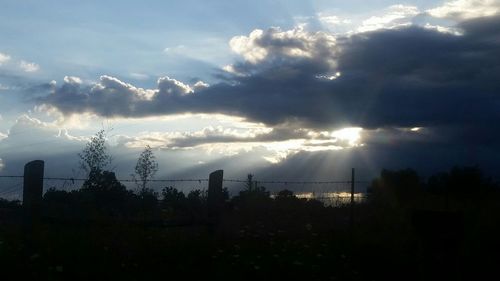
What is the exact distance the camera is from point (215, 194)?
12.7 metres

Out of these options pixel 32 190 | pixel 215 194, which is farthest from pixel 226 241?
pixel 32 190

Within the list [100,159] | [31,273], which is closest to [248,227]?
[31,273]

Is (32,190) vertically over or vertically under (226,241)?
over

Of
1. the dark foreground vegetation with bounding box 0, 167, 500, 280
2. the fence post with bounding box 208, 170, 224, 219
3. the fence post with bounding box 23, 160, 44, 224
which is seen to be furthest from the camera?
the fence post with bounding box 208, 170, 224, 219

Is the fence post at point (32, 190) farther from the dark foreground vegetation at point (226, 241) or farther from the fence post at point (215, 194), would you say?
the fence post at point (215, 194)

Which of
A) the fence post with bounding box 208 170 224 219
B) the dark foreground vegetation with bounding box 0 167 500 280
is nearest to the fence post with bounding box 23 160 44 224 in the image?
the dark foreground vegetation with bounding box 0 167 500 280

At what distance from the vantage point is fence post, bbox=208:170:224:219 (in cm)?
1248

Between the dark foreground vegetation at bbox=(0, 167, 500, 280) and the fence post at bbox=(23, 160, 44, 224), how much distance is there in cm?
13

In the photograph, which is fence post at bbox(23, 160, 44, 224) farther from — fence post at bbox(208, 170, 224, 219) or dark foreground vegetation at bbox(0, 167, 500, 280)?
fence post at bbox(208, 170, 224, 219)

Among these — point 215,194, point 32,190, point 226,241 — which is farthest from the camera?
point 215,194

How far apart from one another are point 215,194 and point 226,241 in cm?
105

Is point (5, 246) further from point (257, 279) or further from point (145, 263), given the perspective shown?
point (257, 279)

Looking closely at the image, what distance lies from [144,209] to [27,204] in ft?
15.4

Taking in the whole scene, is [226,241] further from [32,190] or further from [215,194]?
[32,190]
